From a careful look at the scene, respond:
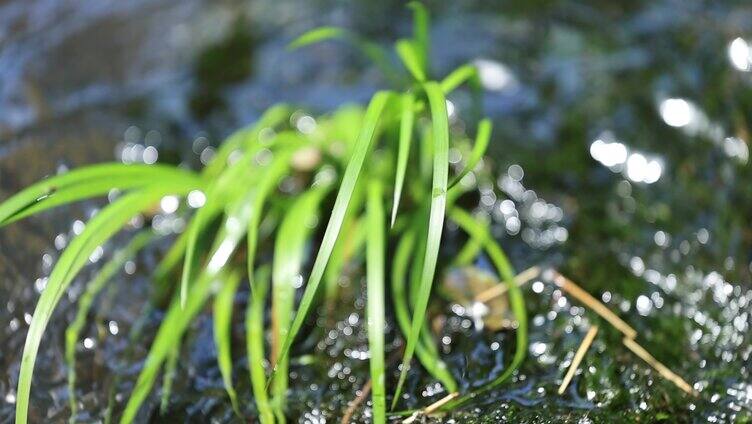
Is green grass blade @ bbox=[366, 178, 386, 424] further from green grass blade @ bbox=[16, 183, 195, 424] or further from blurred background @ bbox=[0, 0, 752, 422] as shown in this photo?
green grass blade @ bbox=[16, 183, 195, 424]

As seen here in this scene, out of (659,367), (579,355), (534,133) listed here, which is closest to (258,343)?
(579,355)

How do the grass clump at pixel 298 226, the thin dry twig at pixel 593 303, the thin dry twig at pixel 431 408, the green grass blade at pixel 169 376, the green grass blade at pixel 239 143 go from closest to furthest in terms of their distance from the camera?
the grass clump at pixel 298 226, the thin dry twig at pixel 431 408, the green grass blade at pixel 169 376, the thin dry twig at pixel 593 303, the green grass blade at pixel 239 143

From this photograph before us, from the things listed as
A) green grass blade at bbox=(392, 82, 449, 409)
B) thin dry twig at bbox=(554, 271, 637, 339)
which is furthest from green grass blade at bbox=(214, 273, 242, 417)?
thin dry twig at bbox=(554, 271, 637, 339)

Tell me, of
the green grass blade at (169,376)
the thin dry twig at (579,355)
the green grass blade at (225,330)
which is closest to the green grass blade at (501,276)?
the thin dry twig at (579,355)

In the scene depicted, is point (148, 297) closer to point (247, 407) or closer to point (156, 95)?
point (247, 407)

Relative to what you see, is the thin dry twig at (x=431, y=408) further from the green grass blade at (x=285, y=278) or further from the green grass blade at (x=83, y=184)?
the green grass blade at (x=83, y=184)
